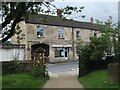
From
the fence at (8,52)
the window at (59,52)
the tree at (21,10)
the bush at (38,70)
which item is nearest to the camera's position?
the tree at (21,10)

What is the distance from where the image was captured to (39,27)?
2074 inches

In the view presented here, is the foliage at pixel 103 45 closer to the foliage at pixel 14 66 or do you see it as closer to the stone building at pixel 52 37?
the foliage at pixel 14 66

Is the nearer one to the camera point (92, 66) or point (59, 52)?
point (92, 66)

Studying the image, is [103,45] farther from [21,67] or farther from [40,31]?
[40,31]

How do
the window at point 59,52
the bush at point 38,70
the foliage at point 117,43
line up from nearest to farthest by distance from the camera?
the foliage at point 117,43, the bush at point 38,70, the window at point 59,52

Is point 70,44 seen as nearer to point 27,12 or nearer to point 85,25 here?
point 85,25

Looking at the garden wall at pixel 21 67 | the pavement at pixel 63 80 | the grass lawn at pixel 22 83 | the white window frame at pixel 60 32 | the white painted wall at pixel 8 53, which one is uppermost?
the white window frame at pixel 60 32

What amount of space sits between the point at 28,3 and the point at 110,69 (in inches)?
255

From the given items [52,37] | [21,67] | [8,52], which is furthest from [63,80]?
[52,37]

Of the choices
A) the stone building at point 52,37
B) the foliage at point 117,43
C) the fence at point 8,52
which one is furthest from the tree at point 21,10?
the stone building at point 52,37

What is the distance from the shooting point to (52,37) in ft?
179

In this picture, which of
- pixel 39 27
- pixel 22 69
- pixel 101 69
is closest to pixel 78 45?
pixel 101 69

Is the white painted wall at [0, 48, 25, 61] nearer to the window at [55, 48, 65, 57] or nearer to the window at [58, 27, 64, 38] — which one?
the window at [55, 48, 65, 57]

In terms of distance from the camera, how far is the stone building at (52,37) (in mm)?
50594
